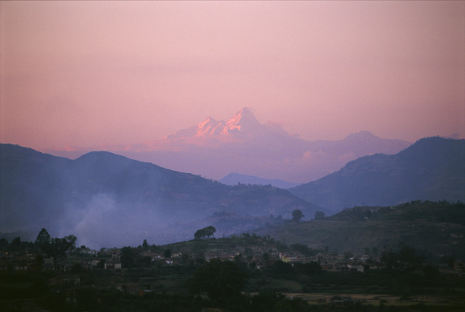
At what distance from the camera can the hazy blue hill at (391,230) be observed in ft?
460

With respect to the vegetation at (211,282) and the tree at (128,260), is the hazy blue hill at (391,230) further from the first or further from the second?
the tree at (128,260)

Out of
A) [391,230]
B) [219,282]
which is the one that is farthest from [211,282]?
[391,230]

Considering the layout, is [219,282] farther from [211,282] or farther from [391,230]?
[391,230]

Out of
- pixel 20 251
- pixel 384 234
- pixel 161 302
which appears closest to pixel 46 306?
pixel 161 302

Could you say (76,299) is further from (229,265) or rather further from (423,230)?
(423,230)

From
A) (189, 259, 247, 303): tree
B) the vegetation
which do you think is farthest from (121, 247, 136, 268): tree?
(189, 259, 247, 303): tree

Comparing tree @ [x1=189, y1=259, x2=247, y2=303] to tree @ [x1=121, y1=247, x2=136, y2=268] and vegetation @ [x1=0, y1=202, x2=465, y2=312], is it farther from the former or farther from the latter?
tree @ [x1=121, y1=247, x2=136, y2=268]

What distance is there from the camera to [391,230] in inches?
6088

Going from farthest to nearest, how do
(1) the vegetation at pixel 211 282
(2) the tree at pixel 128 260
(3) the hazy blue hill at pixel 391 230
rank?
1. (3) the hazy blue hill at pixel 391 230
2. (2) the tree at pixel 128 260
3. (1) the vegetation at pixel 211 282

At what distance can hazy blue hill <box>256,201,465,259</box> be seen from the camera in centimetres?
14012

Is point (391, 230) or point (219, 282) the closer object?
point (219, 282)

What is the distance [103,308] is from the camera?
6222 centimetres

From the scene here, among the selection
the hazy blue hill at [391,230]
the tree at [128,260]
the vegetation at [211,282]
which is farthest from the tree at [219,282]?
the hazy blue hill at [391,230]

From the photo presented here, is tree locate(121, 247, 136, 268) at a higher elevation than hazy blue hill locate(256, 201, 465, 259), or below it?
below
